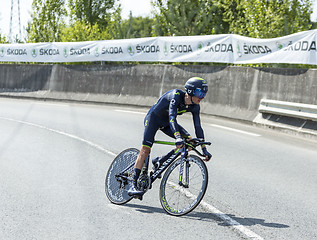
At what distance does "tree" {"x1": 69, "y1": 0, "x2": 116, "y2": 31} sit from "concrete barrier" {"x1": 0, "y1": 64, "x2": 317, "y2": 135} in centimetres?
2074

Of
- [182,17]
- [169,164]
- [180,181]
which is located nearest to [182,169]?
[180,181]

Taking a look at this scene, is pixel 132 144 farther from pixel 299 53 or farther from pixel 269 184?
pixel 299 53

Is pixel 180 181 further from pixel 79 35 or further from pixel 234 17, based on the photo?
pixel 79 35

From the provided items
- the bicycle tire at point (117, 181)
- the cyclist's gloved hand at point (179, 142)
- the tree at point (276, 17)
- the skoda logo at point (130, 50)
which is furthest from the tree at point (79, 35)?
the cyclist's gloved hand at point (179, 142)

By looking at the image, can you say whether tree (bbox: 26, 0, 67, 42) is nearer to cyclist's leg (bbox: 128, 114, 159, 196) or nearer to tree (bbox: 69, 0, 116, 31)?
tree (bbox: 69, 0, 116, 31)

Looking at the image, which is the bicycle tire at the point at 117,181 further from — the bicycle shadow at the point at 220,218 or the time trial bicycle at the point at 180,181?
the bicycle shadow at the point at 220,218

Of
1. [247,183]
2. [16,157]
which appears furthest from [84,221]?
[16,157]

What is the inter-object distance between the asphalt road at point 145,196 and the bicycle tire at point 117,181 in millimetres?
121

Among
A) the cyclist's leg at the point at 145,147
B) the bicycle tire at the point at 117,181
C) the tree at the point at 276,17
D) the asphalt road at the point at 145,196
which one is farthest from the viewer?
the tree at the point at 276,17

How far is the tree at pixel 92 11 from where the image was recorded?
44.0 meters

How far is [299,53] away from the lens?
40.9ft

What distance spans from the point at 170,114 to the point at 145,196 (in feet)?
4.89

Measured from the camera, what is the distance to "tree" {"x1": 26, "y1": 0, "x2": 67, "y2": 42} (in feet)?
124

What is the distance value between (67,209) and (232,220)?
1912 mm
